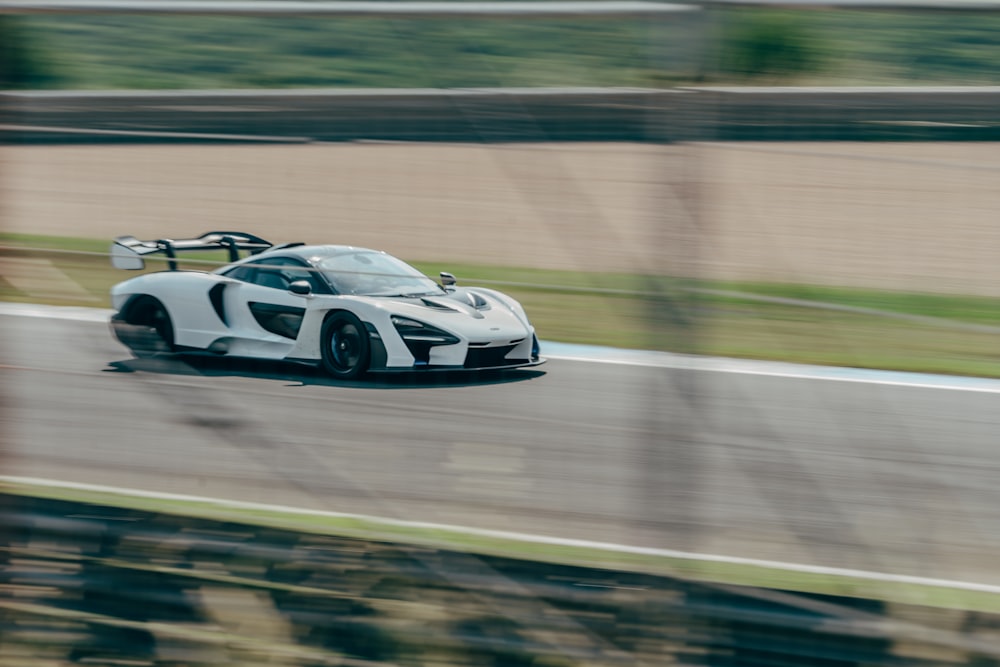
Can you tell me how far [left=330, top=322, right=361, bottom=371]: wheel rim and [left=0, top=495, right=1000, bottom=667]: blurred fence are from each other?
428 millimetres

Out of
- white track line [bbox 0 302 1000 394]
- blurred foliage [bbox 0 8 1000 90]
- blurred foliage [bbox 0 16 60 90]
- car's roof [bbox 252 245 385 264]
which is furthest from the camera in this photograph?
blurred foliage [bbox 0 16 60 90]

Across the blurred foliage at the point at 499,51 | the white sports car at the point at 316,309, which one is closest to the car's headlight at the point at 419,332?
the white sports car at the point at 316,309

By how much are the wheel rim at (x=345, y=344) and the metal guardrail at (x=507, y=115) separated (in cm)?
38

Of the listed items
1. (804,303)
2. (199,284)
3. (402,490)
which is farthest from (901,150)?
(199,284)

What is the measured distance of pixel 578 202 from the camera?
226 centimetres

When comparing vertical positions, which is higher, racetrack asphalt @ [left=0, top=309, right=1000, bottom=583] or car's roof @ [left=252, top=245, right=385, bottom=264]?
car's roof @ [left=252, top=245, right=385, bottom=264]

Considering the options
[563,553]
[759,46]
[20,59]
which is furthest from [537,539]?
[20,59]

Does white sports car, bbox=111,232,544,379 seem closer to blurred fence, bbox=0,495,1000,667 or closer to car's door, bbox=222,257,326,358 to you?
car's door, bbox=222,257,326,358

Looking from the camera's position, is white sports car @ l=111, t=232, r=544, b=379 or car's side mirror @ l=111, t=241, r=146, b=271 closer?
white sports car @ l=111, t=232, r=544, b=379

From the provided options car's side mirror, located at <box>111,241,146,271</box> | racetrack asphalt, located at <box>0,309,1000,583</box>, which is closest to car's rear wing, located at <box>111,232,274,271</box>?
car's side mirror, located at <box>111,241,146,271</box>

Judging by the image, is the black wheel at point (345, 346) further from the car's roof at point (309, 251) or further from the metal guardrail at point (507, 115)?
the metal guardrail at point (507, 115)

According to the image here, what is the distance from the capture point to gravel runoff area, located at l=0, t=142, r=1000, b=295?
204 centimetres

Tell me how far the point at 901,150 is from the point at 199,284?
1519 millimetres

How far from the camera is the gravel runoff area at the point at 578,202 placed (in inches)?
80.5
